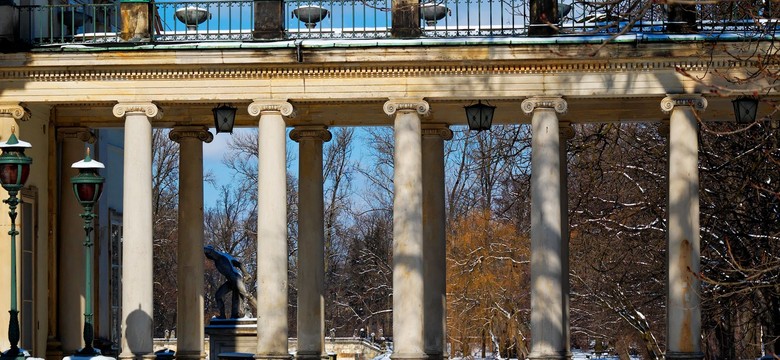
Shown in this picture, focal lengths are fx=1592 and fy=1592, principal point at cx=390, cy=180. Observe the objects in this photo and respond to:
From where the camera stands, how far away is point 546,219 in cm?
3469

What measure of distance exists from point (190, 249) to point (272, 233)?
190 inches

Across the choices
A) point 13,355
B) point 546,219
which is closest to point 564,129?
point 546,219

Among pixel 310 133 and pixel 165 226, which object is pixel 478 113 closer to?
pixel 310 133

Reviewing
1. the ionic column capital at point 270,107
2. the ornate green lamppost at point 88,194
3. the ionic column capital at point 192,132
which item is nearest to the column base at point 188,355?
the ionic column capital at point 192,132

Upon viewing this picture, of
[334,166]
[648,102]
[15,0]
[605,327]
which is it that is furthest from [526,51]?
[334,166]

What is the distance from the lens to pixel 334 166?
86.8 meters

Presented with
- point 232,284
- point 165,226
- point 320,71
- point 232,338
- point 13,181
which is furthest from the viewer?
point 165,226

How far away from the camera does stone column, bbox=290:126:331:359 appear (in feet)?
129

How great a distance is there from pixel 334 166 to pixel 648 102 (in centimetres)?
5126

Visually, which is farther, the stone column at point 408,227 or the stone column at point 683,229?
the stone column at point 408,227

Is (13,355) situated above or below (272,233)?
below

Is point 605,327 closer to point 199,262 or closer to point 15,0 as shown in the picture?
point 199,262

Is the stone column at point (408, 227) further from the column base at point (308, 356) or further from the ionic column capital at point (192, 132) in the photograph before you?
the ionic column capital at point (192, 132)

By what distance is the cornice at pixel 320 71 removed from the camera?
34.5 metres
